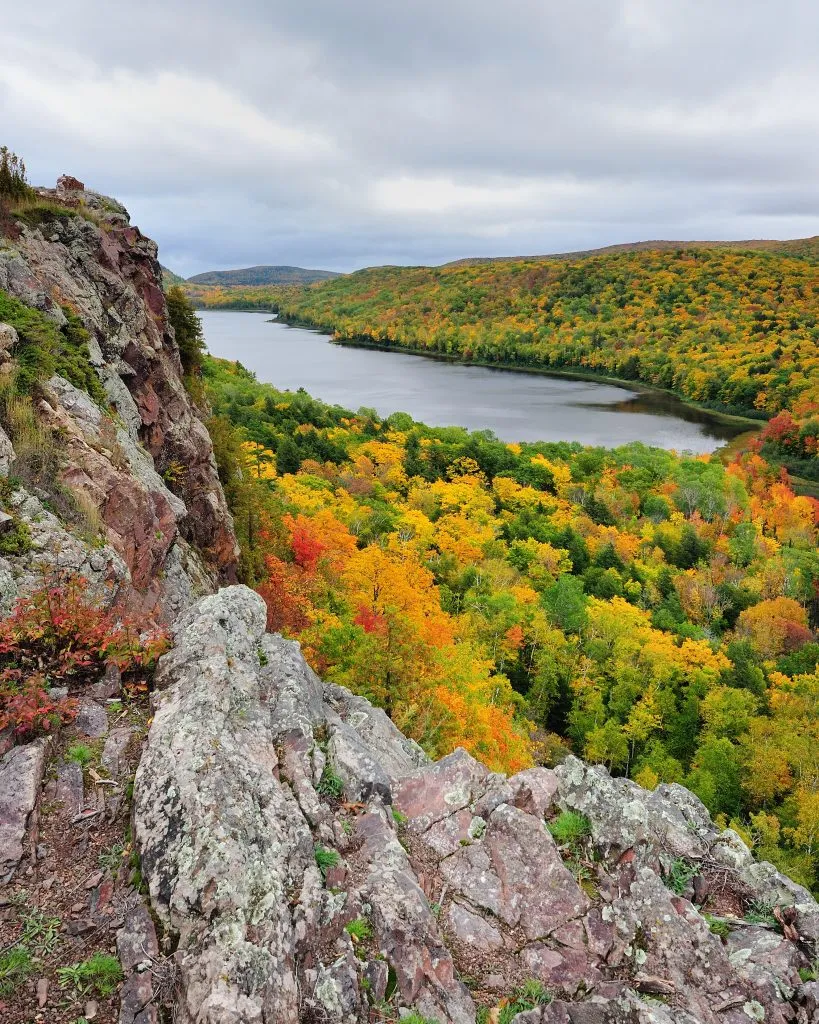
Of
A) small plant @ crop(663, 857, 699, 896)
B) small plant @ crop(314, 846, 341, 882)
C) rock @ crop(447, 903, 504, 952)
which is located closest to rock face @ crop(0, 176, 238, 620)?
small plant @ crop(314, 846, 341, 882)

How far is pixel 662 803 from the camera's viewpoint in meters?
8.98

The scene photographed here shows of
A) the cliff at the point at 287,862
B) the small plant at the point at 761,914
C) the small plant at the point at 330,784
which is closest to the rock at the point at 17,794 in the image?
the cliff at the point at 287,862

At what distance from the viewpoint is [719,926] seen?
7316mm

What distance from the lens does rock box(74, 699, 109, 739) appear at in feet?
22.3

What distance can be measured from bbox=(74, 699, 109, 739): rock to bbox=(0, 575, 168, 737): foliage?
168 mm

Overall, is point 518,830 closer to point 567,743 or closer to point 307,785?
point 307,785

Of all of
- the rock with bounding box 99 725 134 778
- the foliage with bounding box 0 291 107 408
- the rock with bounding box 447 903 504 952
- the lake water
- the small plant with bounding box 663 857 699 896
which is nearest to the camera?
the rock with bounding box 99 725 134 778

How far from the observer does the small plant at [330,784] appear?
7434 mm

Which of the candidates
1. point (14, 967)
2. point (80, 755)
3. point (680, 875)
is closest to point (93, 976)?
point (14, 967)

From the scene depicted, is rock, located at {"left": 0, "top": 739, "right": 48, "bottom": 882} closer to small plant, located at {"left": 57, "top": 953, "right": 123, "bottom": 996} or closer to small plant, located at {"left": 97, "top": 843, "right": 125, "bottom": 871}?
small plant, located at {"left": 97, "top": 843, "right": 125, "bottom": 871}

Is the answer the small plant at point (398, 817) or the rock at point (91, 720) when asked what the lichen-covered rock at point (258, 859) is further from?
the rock at point (91, 720)

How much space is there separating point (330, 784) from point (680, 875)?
187 inches

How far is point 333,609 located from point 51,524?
650 inches

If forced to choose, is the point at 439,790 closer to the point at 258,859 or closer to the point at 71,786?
the point at 258,859
